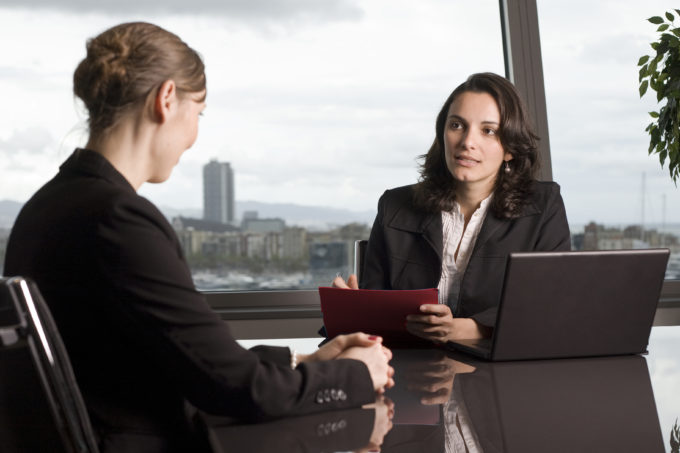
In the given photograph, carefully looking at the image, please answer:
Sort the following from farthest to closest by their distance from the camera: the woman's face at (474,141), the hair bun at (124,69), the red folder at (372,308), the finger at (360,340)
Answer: the woman's face at (474,141), the red folder at (372,308), the finger at (360,340), the hair bun at (124,69)

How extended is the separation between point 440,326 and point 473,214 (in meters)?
0.71

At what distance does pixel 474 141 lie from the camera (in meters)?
2.39

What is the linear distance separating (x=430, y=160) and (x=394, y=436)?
1680 mm

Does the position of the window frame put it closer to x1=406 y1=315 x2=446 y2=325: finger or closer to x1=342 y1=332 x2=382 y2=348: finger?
x1=406 y1=315 x2=446 y2=325: finger

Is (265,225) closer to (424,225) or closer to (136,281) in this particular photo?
(424,225)

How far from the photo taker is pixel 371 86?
359 cm

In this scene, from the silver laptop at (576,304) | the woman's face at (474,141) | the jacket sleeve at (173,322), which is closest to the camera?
the jacket sleeve at (173,322)

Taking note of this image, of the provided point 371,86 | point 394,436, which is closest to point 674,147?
point 371,86

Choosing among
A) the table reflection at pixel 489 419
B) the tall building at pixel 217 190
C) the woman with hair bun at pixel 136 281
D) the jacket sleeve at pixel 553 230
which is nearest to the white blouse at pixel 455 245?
the jacket sleeve at pixel 553 230

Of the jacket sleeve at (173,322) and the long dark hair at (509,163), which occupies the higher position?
the long dark hair at (509,163)

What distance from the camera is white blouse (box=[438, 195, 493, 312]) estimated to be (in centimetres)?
235

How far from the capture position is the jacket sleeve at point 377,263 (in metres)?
2.45

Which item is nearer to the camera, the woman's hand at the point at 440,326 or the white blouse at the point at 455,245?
the woman's hand at the point at 440,326

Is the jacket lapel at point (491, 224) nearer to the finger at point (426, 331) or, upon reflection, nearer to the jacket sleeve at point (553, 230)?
the jacket sleeve at point (553, 230)
